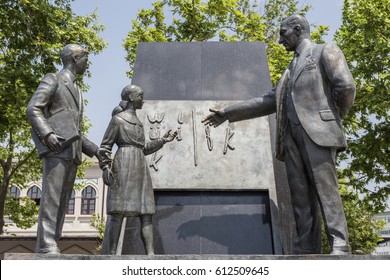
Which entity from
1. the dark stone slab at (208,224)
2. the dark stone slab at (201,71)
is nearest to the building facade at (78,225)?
the dark stone slab at (201,71)

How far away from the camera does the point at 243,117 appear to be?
6.63 meters

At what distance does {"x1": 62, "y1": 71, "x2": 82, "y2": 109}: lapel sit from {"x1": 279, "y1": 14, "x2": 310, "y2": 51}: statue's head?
2.51 m

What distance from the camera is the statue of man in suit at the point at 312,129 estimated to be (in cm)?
538

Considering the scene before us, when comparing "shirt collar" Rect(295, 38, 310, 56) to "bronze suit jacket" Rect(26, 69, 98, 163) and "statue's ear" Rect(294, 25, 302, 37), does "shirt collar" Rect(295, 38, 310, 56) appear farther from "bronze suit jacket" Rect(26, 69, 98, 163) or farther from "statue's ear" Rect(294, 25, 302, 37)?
"bronze suit jacket" Rect(26, 69, 98, 163)

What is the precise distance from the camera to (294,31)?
19.9 ft

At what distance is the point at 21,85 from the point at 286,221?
10.2 m

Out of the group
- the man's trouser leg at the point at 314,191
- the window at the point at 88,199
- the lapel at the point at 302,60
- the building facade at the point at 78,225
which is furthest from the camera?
Result: the window at the point at 88,199

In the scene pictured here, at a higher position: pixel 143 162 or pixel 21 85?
pixel 21 85

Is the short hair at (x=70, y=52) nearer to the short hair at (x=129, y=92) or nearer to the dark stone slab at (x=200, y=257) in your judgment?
the short hair at (x=129, y=92)

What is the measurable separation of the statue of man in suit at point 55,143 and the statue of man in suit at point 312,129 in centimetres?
233

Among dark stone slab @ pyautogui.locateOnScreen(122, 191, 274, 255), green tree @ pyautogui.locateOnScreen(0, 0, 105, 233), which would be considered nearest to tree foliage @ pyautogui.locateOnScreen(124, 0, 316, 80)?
green tree @ pyautogui.locateOnScreen(0, 0, 105, 233)
